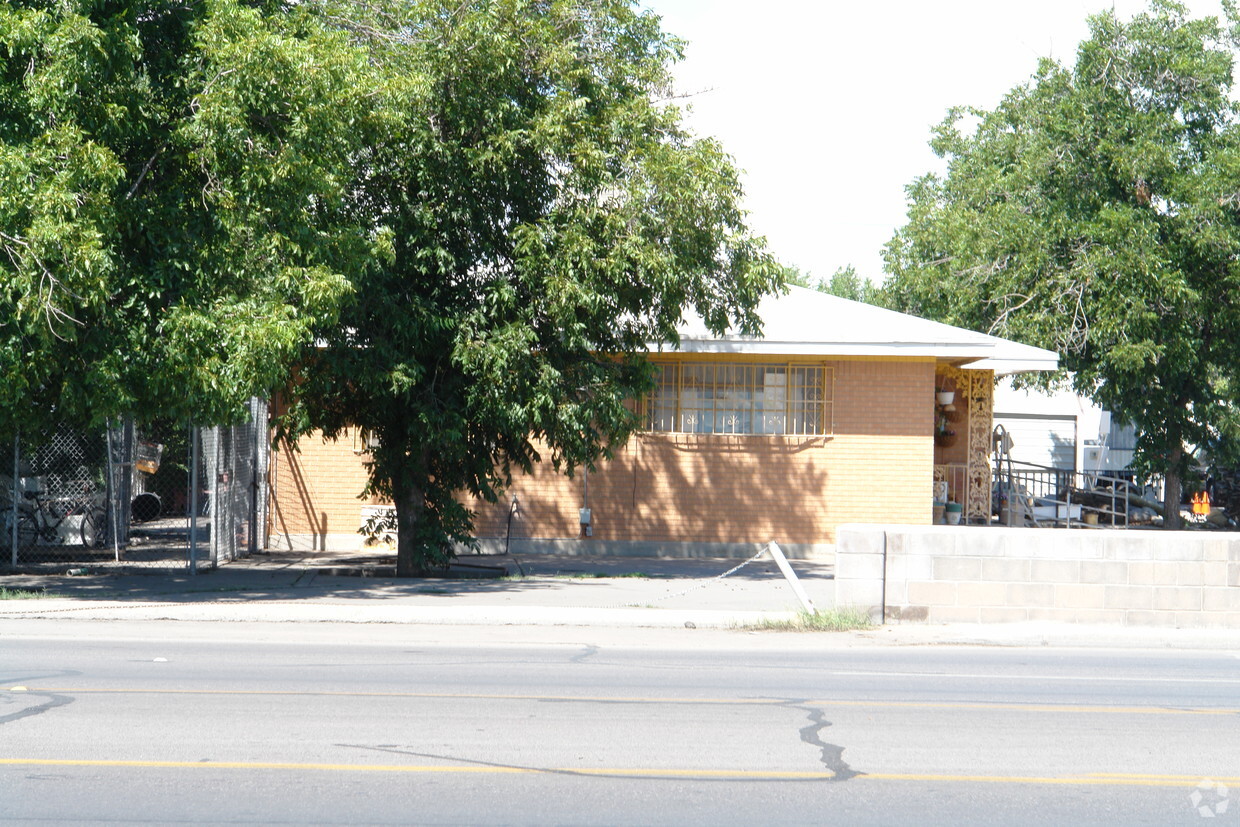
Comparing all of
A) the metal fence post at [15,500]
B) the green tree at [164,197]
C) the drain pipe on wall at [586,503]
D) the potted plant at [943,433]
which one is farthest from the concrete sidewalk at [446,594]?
the potted plant at [943,433]

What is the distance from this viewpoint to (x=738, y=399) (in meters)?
19.9

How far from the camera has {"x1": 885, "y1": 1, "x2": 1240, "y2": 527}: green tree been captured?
72.0 ft

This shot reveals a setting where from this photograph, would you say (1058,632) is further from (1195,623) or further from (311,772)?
(311,772)

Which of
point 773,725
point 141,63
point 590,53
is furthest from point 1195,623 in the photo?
point 141,63

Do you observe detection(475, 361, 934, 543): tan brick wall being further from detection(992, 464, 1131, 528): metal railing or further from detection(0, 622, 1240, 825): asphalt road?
detection(0, 622, 1240, 825): asphalt road

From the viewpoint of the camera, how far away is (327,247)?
1325 centimetres

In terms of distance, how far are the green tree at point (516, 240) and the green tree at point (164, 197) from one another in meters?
1.18

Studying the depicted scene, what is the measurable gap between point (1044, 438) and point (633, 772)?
34815 millimetres

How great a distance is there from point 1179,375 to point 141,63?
67.7 ft

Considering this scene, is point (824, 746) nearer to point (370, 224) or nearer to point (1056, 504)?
point (370, 224)

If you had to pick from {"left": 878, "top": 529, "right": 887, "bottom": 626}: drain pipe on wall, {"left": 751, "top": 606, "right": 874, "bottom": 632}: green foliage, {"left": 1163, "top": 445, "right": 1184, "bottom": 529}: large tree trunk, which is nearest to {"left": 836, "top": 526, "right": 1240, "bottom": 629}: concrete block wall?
{"left": 878, "top": 529, "right": 887, "bottom": 626}: drain pipe on wall

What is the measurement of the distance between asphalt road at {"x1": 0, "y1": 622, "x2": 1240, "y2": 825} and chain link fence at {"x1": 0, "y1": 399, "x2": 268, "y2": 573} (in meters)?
6.28

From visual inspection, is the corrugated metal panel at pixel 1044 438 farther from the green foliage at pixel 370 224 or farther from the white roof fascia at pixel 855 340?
the green foliage at pixel 370 224

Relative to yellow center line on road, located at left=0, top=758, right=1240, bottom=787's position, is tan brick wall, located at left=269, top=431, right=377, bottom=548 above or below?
above
